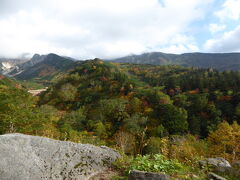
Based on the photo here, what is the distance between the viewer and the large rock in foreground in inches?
221

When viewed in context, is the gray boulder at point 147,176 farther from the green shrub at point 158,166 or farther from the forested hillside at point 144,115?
the forested hillside at point 144,115

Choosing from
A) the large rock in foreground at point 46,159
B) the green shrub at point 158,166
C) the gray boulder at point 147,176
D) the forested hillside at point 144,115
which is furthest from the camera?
the forested hillside at point 144,115

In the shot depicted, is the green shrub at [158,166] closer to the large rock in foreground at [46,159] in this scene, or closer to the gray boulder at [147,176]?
the gray boulder at [147,176]

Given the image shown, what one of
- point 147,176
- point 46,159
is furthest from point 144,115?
point 147,176

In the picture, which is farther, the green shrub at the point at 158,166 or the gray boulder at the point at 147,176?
the green shrub at the point at 158,166

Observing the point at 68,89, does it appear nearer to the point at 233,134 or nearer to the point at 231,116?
the point at 231,116

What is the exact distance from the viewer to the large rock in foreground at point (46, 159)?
221 inches

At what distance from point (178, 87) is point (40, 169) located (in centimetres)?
12659

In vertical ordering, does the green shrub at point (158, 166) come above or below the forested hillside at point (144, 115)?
above

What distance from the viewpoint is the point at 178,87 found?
124 m

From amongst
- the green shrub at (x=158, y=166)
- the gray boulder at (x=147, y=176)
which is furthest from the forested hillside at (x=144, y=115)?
the gray boulder at (x=147, y=176)

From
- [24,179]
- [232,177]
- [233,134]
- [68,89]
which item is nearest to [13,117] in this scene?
[24,179]

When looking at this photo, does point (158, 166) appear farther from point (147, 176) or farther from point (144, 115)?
point (144, 115)

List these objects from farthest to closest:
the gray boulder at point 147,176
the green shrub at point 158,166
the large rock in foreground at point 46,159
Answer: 1. the green shrub at point 158,166
2. the large rock in foreground at point 46,159
3. the gray boulder at point 147,176
